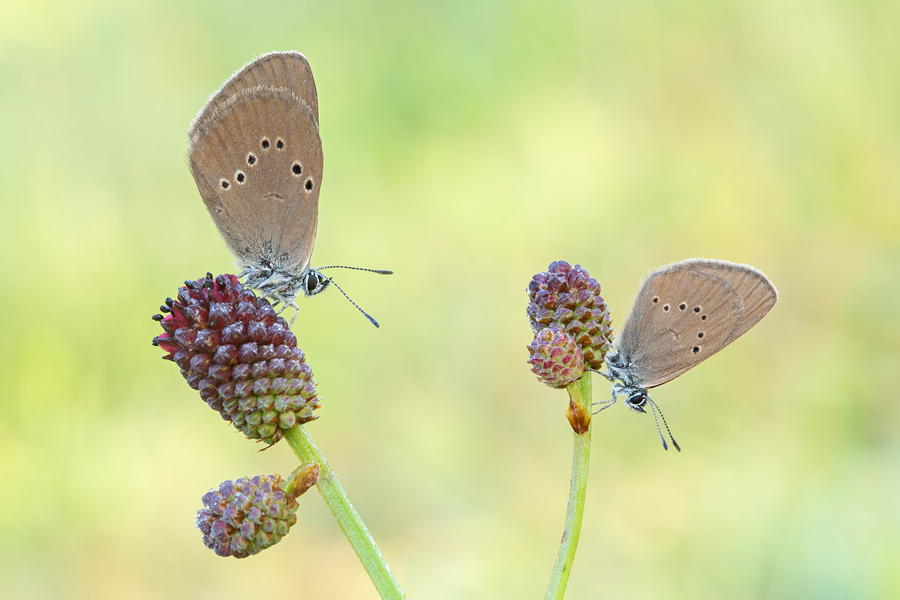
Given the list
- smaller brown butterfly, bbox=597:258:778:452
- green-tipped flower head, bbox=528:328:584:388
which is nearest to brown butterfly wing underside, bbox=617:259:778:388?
smaller brown butterfly, bbox=597:258:778:452

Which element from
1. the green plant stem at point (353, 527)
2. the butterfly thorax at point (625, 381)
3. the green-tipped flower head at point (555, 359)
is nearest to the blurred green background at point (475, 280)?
the butterfly thorax at point (625, 381)

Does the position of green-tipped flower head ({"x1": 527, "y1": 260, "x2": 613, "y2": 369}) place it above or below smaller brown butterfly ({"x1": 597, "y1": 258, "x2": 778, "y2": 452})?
above

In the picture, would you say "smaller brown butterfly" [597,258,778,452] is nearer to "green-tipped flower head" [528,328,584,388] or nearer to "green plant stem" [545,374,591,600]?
"green plant stem" [545,374,591,600]

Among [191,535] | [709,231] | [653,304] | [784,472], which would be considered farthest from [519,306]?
[653,304]

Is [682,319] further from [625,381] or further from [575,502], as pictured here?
[575,502]

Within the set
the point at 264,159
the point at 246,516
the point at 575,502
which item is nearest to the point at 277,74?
the point at 264,159

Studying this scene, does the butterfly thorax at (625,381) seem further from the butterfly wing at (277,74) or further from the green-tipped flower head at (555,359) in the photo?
the butterfly wing at (277,74)
